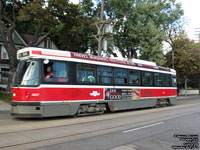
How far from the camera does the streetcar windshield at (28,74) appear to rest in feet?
30.3

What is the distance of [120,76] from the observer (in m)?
13.2

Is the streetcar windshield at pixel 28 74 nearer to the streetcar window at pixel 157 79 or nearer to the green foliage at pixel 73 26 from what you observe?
the streetcar window at pixel 157 79

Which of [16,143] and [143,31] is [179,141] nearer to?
[16,143]

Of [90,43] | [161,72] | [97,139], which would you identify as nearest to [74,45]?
[90,43]

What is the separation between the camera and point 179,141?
6566 millimetres

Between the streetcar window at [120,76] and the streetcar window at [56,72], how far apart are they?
372 centimetres

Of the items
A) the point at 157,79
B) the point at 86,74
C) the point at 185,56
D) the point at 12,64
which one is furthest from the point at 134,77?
the point at 185,56

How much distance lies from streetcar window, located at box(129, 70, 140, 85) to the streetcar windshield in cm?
665

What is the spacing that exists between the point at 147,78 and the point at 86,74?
19.9 ft

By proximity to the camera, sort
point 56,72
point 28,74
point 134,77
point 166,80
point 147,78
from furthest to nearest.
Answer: point 166,80, point 147,78, point 134,77, point 56,72, point 28,74

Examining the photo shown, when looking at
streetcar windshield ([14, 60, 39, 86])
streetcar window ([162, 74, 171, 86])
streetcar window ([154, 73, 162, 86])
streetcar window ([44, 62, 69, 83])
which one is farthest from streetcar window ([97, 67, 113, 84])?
streetcar window ([162, 74, 171, 86])

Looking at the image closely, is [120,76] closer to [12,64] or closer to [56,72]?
[56,72]

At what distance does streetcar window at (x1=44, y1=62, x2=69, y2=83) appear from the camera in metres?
9.46

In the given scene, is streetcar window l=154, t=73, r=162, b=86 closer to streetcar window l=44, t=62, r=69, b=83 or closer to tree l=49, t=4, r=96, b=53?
tree l=49, t=4, r=96, b=53
